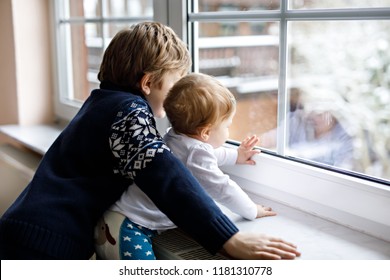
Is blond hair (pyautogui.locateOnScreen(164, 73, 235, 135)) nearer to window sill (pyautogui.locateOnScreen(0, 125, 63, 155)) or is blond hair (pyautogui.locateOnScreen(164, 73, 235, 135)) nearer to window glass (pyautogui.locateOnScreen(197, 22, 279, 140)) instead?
window glass (pyautogui.locateOnScreen(197, 22, 279, 140))

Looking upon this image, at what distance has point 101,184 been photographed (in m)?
1.14

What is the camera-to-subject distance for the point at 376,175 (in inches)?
43.6

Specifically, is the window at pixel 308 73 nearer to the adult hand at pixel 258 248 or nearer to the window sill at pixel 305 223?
the window sill at pixel 305 223

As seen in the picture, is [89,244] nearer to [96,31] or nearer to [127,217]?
[127,217]

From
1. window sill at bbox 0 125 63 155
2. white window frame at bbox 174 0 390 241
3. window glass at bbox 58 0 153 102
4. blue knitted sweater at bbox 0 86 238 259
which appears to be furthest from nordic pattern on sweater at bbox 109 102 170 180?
window sill at bbox 0 125 63 155

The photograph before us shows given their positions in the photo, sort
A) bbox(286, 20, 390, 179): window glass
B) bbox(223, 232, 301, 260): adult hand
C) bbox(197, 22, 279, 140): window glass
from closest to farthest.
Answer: bbox(223, 232, 301, 260): adult hand → bbox(286, 20, 390, 179): window glass → bbox(197, 22, 279, 140): window glass

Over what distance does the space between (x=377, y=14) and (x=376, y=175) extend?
1.05ft

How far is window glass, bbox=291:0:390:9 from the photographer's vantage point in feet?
3.38

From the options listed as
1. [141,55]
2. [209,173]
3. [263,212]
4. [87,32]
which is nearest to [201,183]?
[209,173]

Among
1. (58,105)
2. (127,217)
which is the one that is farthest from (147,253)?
(58,105)

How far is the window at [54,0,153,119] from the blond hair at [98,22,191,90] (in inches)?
→ 21.8

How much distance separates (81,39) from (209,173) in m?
1.12

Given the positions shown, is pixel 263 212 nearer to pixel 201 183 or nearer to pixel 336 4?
pixel 201 183
